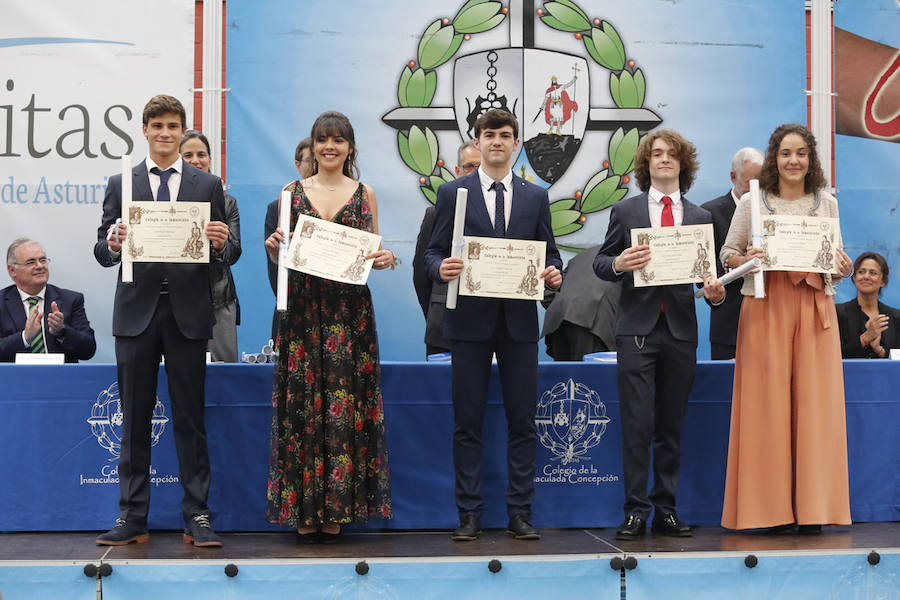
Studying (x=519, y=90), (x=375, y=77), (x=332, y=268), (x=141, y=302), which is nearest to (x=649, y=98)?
(x=519, y=90)

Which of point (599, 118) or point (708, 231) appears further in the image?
point (599, 118)

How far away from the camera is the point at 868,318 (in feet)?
17.9

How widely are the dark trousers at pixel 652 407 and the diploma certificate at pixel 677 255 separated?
0.22 m

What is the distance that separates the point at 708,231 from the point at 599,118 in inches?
87.7

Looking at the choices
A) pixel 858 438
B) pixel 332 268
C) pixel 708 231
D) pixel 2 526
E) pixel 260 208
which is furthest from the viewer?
pixel 260 208

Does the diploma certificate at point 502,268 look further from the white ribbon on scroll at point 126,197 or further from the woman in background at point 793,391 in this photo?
the white ribbon on scroll at point 126,197

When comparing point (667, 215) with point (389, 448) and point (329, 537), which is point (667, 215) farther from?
point (329, 537)

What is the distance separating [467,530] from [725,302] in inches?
75.8

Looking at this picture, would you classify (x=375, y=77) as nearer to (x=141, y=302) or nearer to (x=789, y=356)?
(x=141, y=302)

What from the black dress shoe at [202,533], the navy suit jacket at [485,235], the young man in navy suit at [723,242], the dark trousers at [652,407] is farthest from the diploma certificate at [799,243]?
the black dress shoe at [202,533]

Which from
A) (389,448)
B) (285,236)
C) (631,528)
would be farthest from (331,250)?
(631,528)

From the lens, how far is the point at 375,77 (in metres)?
5.91

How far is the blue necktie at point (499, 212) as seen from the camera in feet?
13.3

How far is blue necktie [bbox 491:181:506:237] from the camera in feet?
13.3
